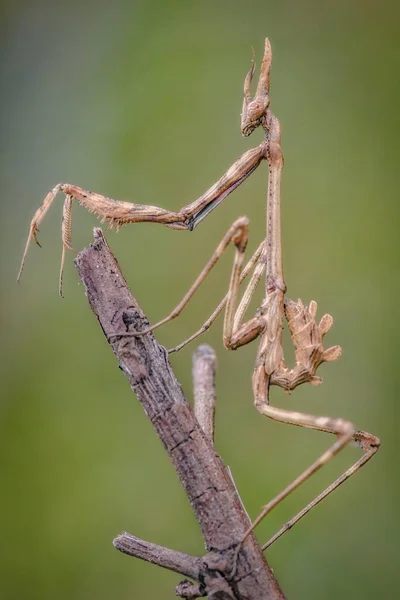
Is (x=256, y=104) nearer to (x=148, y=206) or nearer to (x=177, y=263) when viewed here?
(x=148, y=206)

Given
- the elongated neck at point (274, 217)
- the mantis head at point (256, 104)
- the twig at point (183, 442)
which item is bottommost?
the twig at point (183, 442)

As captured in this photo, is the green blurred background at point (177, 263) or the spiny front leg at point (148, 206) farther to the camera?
the green blurred background at point (177, 263)

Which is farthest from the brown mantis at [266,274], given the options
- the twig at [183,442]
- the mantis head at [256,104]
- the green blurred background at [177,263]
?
the green blurred background at [177,263]

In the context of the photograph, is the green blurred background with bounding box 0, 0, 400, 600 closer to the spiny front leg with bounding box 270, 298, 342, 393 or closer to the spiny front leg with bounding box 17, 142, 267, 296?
the spiny front leg with bounding box 270, 298, 342, 393

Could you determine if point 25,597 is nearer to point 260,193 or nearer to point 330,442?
point 330,442

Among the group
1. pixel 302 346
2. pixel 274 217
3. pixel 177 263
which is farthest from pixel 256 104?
pixel 177 263

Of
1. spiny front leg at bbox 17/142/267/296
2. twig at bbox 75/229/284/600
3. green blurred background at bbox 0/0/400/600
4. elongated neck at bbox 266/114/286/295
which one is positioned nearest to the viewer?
twig at bbox 75/229/284/600

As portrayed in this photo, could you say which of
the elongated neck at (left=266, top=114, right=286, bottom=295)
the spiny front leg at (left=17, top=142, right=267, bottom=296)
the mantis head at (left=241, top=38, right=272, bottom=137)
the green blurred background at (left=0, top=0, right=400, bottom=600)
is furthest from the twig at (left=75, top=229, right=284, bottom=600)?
the green blurred background at (left=0, top=0, right=400, bottom=600)

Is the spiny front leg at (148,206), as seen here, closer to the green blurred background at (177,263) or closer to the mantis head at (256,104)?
the mantis head at (256,104)
